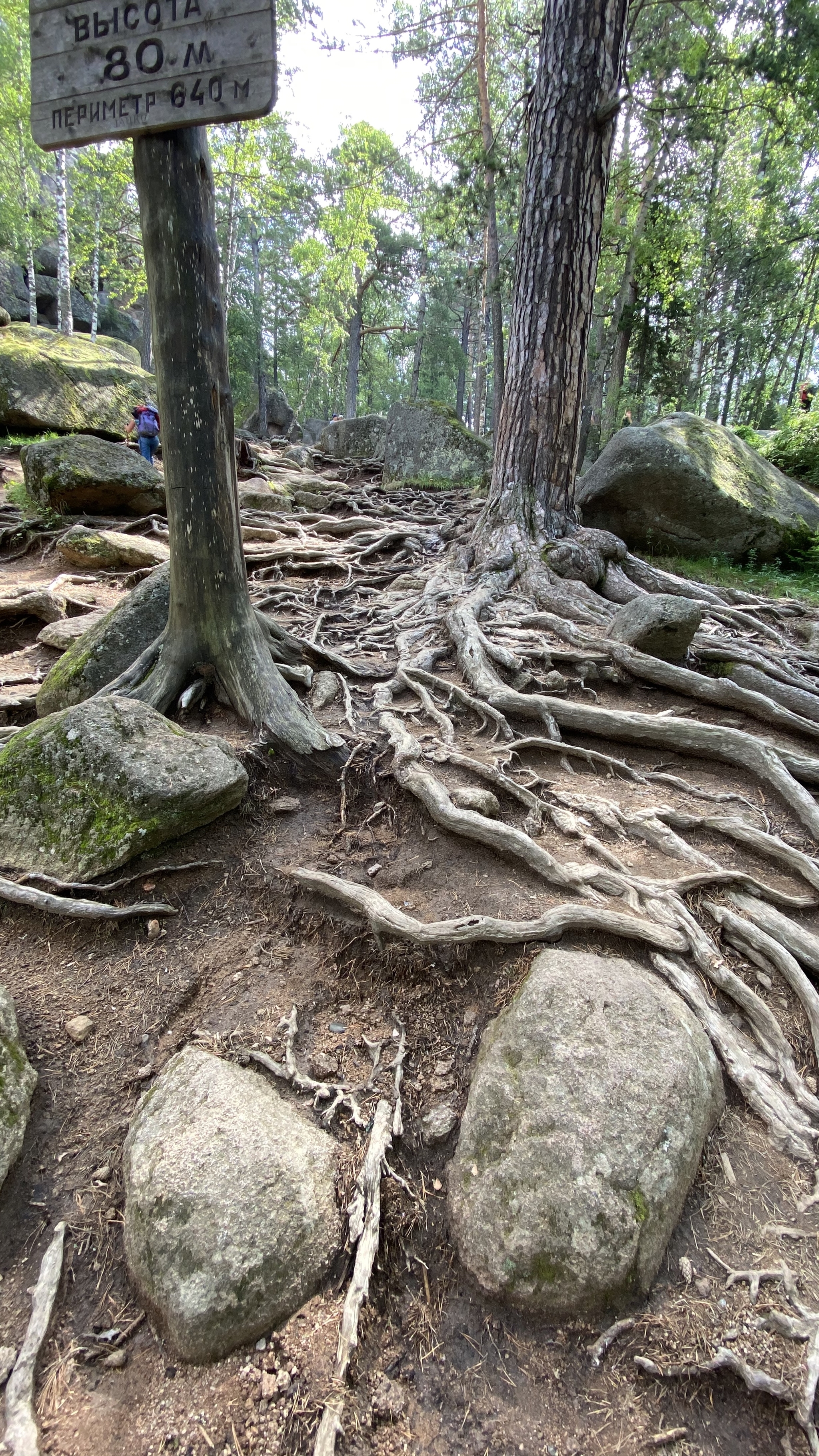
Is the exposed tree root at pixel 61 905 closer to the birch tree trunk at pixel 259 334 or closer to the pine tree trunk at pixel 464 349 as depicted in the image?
the birch tree trunk at pixel 259 334

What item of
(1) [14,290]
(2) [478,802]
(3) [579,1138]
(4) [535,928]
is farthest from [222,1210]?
(1) [14,290]

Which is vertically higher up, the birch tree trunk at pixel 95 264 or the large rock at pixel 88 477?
the birch tree trunk at pixel 95 264

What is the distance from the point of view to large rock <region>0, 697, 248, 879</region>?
310cm

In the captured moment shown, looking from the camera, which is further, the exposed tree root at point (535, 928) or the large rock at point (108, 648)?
the large rock at point (108, 648)

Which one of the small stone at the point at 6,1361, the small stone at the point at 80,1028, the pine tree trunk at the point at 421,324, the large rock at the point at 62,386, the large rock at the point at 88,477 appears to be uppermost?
the pine tree trunk at the point at 421,324

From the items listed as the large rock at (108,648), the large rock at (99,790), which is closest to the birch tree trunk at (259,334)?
the large rock at (108,648)

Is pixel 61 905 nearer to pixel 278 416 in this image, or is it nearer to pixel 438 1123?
pixel 438 1123

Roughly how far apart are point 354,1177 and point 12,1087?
129 centimetres

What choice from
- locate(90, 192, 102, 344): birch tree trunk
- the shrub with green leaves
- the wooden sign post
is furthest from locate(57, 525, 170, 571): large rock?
locate(90, 192, 102, 344): birch tree trunk

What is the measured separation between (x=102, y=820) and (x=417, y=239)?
3660 cm

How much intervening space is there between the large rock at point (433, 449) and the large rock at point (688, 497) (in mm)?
4025

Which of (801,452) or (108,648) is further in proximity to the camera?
(801,452)

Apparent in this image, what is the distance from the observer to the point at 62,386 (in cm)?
1225

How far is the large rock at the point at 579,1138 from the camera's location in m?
1.99
